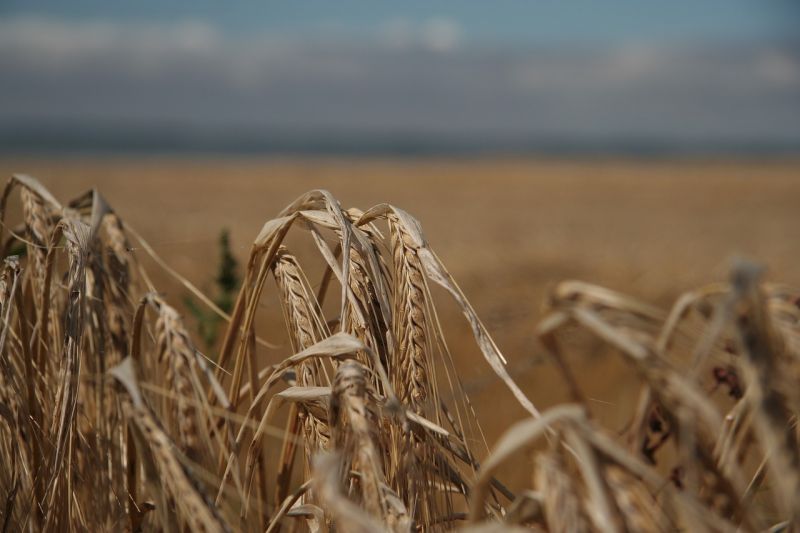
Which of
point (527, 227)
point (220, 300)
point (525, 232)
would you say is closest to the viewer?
point (220, 300)

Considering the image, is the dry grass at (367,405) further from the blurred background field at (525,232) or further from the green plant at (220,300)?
the green plant at (220,300)

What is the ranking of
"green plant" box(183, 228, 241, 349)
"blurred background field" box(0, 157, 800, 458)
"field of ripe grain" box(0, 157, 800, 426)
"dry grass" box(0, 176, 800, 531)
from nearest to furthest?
1. "dry grass" box(0, 176, 800, 531)
2. "green plant" box(183, 228, 241, 349)
3. "blurred background field" box(0, 157, 800, 458)
4. "field of ripe grain" box(0, 157, 800, 426)

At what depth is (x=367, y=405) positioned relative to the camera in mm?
996

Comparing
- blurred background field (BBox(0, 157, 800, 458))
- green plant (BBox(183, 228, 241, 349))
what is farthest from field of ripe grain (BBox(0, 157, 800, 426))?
green plant (BBox(183, 228, 241, 349))

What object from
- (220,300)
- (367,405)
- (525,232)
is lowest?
(525,232)

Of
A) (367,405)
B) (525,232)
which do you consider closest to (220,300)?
(367,405)

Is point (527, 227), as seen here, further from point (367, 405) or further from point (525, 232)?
point (367, 405)

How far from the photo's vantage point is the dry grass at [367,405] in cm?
67

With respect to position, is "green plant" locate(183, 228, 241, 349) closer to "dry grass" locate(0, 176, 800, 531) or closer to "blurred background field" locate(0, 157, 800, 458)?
"blurred background field" locate(0, 157, 800, 458)

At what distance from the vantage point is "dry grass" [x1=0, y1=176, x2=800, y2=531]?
67 cm

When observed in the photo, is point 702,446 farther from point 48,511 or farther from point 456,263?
point 456,263

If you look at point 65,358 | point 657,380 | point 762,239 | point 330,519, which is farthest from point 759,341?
point 762,239

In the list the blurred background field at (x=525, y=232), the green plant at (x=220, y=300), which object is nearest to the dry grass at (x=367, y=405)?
the blurred background field at (x=525, y=232)

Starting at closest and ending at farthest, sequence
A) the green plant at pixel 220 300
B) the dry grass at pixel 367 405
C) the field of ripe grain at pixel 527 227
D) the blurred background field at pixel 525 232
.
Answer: the dry grass at pixel 367 405, the green plant at pixel 220 300, the blurred background field at pixel 525 232, the field of ripe grain at pixel 527 227
